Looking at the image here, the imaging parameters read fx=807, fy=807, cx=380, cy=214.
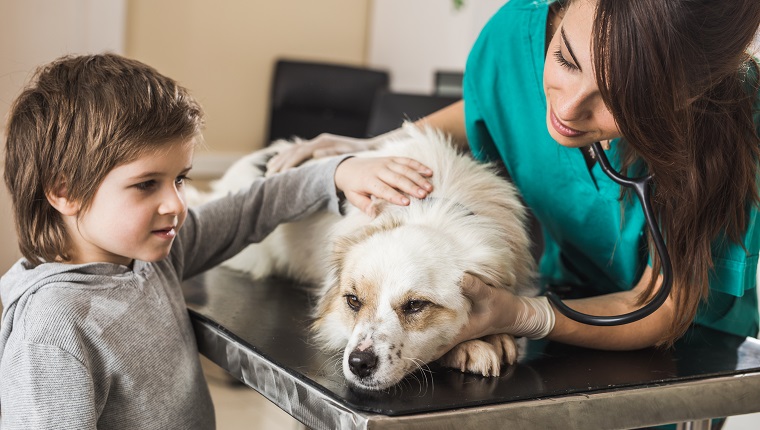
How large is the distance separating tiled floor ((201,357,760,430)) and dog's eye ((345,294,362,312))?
175cm

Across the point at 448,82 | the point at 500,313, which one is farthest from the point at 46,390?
the point at 448,82

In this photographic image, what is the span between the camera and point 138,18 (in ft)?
12.0

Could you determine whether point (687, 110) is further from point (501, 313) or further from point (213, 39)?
point (213, 39)

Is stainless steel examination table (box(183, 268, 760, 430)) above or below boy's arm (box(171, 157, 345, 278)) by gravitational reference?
below

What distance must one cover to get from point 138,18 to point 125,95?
272 cm

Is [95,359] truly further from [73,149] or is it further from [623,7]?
[623,7]

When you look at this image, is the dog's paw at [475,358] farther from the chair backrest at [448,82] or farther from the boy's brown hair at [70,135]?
the chair backrest at [448,82]

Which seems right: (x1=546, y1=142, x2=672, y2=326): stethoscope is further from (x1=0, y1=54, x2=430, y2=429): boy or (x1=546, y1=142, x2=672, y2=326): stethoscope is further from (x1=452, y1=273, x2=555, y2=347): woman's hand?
(x1=0, y1=54, x2=430, y2=429): boy

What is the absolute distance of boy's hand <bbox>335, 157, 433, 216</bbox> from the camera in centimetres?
127

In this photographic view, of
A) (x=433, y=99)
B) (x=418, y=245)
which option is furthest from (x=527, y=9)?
(x=433, y=99)

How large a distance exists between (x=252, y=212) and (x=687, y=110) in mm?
738

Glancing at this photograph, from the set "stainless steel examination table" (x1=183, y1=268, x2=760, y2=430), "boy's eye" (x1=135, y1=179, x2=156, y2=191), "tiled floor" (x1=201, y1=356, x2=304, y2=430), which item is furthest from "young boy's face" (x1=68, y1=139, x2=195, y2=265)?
"tiled floor" (x1=201, y1=356, x2=304, y2=430)

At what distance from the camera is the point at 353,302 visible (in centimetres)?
116

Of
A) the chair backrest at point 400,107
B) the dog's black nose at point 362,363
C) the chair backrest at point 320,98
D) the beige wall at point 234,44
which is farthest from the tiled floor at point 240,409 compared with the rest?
the dog's black nose at point 362,363
